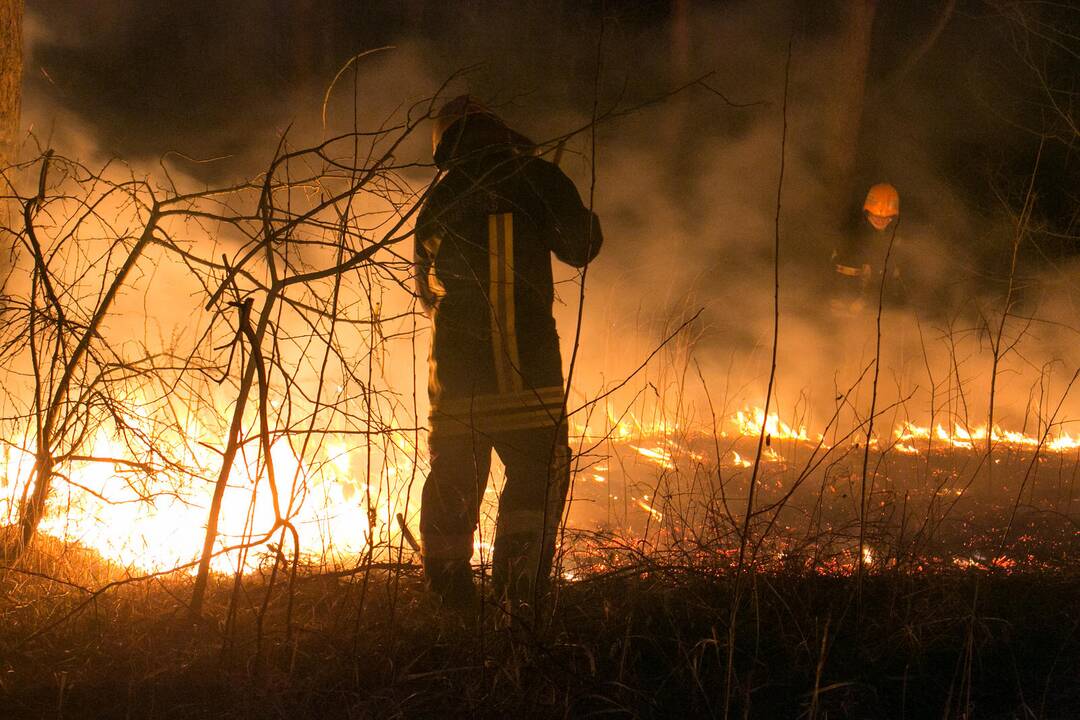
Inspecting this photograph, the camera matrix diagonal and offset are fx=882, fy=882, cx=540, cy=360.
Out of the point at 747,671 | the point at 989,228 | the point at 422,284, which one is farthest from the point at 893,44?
the point at 747,671

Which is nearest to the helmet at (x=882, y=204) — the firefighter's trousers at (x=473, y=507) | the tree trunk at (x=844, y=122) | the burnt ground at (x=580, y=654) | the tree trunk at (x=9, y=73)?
the tree trunk at (x=844, y=122)

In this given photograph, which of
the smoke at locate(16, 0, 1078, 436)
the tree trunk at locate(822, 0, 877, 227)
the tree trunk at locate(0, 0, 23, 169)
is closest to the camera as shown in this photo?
the tree trunk at locate(0, 0, 23, 169)

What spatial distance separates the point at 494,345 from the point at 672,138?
8807mm

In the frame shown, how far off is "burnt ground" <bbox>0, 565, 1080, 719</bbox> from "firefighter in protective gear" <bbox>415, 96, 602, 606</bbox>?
30 cm

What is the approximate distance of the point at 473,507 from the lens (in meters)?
3.04

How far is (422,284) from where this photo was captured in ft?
11.0

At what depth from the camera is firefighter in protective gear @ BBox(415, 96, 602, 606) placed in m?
3.20

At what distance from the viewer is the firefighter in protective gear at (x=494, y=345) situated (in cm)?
320

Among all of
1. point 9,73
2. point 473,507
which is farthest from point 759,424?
point 9,73

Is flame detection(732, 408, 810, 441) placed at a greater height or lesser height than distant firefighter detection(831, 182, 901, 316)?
lesser

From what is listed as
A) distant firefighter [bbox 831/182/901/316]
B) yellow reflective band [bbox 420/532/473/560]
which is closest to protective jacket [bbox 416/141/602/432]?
yellow reflective band [bbox 420/532/473/560]

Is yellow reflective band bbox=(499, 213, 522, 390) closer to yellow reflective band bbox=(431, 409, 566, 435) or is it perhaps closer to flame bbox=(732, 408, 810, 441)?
yellow reflective band bbox=(431, 409, 566, 435)

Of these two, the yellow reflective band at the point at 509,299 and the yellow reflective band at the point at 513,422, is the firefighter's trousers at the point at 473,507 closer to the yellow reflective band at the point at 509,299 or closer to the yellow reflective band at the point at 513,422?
the yellow reflective band at the point at 513,422

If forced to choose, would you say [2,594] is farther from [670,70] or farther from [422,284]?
[670,70]
